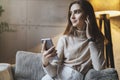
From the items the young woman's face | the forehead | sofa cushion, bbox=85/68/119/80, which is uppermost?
the forehead

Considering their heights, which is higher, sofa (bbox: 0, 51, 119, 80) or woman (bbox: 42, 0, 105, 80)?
woman (bbox: 42, 0, 105, 80)

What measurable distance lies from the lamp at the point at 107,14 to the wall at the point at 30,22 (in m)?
0.40

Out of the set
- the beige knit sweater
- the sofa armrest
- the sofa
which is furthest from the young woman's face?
the sofa armrest

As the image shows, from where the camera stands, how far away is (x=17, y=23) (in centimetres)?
295

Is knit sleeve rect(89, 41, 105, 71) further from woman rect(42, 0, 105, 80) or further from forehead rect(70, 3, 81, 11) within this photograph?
forehead rect(70, 3, 81, 11)

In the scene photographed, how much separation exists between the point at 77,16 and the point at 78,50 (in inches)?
12.7

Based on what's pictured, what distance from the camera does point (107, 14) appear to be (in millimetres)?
2492

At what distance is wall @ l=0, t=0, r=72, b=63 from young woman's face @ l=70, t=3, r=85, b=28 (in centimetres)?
58

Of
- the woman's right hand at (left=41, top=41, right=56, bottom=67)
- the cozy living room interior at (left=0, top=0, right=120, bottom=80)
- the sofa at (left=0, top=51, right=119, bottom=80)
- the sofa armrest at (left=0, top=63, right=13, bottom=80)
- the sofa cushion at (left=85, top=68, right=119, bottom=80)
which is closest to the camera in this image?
the sofa cushion at (left=85, top=68, right=119, bottom=80)

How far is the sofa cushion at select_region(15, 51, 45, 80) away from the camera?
7.83ft

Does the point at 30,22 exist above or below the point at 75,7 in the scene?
below

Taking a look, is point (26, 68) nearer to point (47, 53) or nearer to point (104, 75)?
point (47, 53)

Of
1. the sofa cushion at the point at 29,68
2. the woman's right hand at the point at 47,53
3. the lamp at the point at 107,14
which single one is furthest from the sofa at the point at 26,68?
the lamp at the point at 107,14

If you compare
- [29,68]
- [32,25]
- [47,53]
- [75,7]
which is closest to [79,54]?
[47,53]
